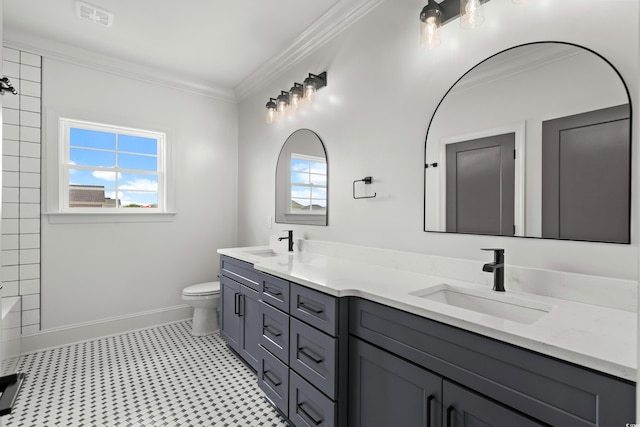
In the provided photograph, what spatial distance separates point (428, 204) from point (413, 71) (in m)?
0.80

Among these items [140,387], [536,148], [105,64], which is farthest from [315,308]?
[105,64]

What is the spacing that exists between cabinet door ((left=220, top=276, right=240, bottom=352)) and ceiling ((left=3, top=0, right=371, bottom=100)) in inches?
80.2

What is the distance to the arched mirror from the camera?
2.61 m

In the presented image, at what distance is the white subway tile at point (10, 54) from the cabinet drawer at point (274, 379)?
3.07 meters

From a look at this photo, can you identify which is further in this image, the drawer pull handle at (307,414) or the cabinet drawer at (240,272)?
the cabinet drawer at (240,272)

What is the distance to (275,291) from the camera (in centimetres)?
191

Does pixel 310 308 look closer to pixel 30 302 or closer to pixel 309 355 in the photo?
pixel 309 355

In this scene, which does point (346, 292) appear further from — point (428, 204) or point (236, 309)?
point (236, 309)

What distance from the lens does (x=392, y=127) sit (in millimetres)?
2033

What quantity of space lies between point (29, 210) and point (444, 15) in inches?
135

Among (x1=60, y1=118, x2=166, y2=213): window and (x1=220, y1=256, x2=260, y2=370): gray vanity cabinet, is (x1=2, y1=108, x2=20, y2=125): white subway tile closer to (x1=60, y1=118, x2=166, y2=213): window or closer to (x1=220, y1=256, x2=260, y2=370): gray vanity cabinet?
(x1=60, y1=118, x2=166, y2=213): window

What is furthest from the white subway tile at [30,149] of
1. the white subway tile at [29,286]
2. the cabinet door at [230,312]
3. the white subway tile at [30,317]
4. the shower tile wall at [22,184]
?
the cabinet door at [230,312]

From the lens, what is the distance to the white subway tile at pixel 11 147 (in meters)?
2.59

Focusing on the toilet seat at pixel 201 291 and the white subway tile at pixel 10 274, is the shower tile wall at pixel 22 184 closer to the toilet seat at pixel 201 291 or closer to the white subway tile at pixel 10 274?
the white subway tile at pixel 10 274
